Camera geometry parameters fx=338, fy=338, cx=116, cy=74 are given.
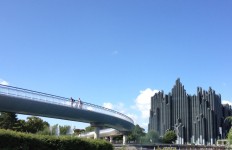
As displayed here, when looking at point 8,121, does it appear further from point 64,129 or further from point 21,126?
point 64,129

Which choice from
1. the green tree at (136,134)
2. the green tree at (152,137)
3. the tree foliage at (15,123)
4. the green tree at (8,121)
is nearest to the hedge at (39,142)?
the tree foliage at (15,123)

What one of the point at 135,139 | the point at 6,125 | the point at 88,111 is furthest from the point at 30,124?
the point at 135,139

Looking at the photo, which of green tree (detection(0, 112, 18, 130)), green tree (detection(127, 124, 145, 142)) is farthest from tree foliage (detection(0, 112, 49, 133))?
green tree (detection(127, 124, 145, 142))

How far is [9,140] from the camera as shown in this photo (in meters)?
21.7

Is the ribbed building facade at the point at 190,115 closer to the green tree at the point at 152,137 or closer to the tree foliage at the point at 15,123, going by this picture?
the green tree at the point at 152,137

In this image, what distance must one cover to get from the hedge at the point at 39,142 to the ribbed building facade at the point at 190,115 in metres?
122

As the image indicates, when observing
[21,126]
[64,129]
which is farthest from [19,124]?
[64,129]

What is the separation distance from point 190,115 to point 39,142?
144m

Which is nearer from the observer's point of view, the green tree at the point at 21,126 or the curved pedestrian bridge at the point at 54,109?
the curved pedestrian bridge at the point at 54,109

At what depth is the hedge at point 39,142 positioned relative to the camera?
70.9ft

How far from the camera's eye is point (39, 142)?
2389 centimetres

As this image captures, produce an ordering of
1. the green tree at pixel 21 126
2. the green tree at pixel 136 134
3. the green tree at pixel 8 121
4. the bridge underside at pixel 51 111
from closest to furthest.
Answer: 1. the bridge underside at pixel 51 111
2. the green tree at pixel 21 126
3. the green tree at pixel 8 121
4. the green tree at pixel 136 134

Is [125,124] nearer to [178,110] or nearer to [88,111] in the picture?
[88,111]

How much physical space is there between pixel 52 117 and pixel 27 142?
1071 inches
